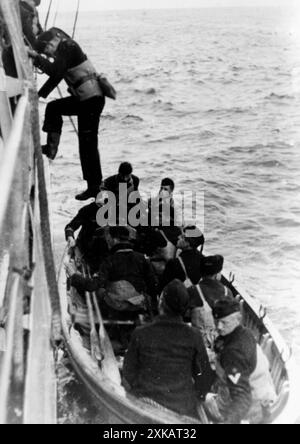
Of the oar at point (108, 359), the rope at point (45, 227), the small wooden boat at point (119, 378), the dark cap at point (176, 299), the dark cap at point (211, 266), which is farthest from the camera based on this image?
the dark cap at point (211, 266)

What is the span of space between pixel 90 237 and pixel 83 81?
76.1 inches

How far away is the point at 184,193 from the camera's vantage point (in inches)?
587

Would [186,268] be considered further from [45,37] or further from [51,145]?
[45,37]

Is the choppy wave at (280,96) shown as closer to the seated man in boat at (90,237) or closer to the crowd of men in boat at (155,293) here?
the crowd of men in boat at (155,293)

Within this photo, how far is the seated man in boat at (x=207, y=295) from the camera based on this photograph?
191 inches

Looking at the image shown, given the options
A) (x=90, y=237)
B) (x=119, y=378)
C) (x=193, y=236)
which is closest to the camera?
(x=119, y=378)

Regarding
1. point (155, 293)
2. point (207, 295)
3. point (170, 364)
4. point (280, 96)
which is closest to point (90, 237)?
point (155, 293)

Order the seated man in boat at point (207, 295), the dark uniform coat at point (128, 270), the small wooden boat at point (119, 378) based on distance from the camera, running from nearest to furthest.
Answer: the small wooden boat at point (119, 378), the seated man in boat at point (207, 295), the dark uniform coat at point (128, 270)

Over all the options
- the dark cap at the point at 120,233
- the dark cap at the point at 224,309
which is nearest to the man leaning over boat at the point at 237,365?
the dark cap at the point at 224,309

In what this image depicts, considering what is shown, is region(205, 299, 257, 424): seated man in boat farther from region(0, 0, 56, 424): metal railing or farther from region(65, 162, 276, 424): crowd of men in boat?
region(0, 0, 56, 424): metal railing

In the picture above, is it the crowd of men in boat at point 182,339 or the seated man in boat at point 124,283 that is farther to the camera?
the seated man in boat at point 124,283

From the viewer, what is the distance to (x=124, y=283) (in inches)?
203

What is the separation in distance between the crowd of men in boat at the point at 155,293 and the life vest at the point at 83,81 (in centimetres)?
1
